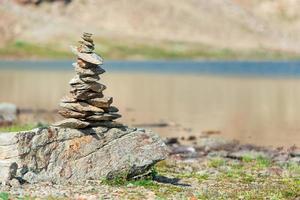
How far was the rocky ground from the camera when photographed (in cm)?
2403

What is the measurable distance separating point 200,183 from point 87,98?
213 inches

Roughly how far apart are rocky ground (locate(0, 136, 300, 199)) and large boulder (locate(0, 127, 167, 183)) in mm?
491

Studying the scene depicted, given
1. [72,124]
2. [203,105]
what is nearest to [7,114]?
[203,105]

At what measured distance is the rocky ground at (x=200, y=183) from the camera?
2403cm

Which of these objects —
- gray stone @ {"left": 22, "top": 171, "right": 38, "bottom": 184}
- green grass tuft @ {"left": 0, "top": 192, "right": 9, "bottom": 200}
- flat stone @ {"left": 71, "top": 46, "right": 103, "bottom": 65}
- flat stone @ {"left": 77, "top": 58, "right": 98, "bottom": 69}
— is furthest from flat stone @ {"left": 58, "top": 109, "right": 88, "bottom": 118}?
green grass tuft @ {"left": 0, "top": 192, "right": 9, "bottom": 200}

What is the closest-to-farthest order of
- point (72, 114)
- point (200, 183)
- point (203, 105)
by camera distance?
point (72, 114) → point (200, 183) → point (203, 105)

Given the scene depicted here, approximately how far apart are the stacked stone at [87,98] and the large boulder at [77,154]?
47 cm

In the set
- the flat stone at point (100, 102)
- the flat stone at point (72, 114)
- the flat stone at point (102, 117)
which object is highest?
the flat stone at point (100, 102)

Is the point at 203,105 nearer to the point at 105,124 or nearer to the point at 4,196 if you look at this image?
the point at 105,124

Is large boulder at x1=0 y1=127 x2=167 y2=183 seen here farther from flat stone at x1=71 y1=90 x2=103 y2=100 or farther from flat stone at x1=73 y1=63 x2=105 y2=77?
flat stone at x1=73 y1=63 x2=105 y2=77

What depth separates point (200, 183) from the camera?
2766cm

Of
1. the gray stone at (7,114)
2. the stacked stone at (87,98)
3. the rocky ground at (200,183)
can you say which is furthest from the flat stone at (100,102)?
the gray stone at (7,114)

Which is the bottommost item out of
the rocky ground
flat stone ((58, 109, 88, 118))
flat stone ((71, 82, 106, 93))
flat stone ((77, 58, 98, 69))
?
the rocky ground

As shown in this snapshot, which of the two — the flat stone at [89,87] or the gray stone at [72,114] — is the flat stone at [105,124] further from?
the flat stone at [89,87]
